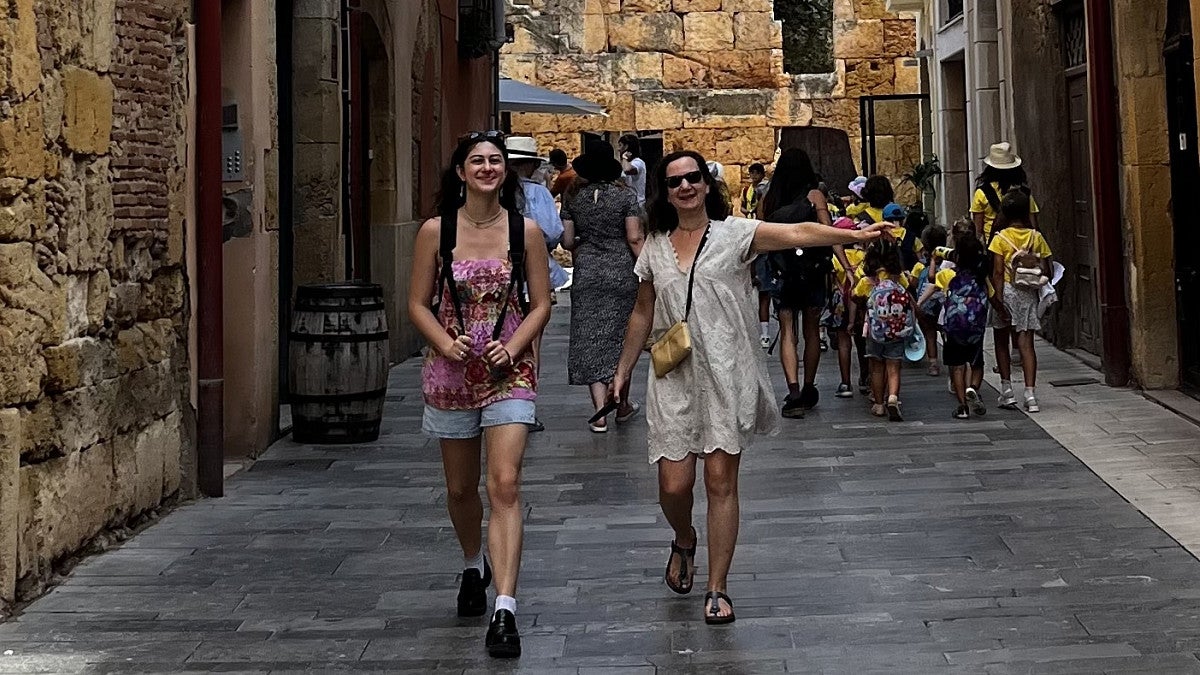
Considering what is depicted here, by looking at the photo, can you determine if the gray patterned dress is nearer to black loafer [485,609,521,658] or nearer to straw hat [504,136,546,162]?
straw hat [504,136,546,162]

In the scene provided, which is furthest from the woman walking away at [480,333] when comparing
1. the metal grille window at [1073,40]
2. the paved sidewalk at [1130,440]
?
the metal grille window at [1073,40]

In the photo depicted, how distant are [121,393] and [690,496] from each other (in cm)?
250

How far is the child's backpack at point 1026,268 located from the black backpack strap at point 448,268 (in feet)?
18.3

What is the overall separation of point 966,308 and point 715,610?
499 centimetres

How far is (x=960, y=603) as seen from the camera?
602 cm

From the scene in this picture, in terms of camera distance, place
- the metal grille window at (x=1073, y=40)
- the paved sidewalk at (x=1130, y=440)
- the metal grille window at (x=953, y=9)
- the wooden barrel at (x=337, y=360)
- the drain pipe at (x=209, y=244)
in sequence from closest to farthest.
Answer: the paved sidewalk at (x=1130, y=440), the drain pipe at (x=209, y=244), the wooden barrel at (x=337, y=360), the metal grille window at (x=1073, y=40), the metal grille window at (x=953, y=9)

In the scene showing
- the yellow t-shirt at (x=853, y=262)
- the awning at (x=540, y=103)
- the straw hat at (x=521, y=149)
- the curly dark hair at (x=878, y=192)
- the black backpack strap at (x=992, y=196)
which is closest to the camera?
the yellow t-shirt at (x=853, y=262)

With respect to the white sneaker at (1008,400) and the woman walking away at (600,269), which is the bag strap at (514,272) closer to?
the woman walking away at (600,269)

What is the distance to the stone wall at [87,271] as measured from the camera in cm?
614

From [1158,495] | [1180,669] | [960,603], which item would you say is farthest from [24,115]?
[1158,495]

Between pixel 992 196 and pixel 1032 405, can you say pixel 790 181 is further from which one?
pixel 992 196

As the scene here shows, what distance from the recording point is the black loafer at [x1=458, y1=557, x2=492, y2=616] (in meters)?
6.06

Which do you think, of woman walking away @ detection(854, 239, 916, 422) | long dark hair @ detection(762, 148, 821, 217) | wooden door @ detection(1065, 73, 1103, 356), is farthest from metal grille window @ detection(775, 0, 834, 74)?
woman walking away @ detection(854, 239, 916, 422)

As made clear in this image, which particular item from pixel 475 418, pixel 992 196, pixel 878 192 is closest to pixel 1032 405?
pixel 992 196
